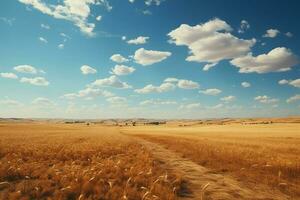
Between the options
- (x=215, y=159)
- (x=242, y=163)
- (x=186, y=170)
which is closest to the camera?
(x=186, y=170)

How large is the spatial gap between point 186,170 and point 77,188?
7334mm

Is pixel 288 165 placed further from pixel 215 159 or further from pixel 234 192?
pixel 234 192

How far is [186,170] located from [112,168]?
4383 mm

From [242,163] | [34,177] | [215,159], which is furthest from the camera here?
[215,159]

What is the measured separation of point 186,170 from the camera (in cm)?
1506

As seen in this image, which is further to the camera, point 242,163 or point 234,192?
point 242,163

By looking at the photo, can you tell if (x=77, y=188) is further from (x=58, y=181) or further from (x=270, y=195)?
(x=270, y=195)

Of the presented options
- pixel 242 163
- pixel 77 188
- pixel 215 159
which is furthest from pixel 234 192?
pixel 215 159

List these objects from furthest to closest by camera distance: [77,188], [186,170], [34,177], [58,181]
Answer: [186,170] < [34,177] < [58,181] < [77,188]

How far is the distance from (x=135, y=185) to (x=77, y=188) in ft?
7.21

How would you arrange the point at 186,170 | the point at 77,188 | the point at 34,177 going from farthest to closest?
1. the point at 186,170
2. the point at 34,177
3. the point at 77,188

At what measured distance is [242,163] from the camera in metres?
16.8

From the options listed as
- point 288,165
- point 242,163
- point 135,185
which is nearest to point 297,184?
point 288,165

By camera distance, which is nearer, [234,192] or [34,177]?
[234,192]
